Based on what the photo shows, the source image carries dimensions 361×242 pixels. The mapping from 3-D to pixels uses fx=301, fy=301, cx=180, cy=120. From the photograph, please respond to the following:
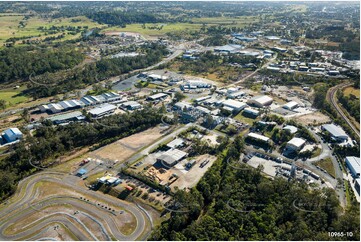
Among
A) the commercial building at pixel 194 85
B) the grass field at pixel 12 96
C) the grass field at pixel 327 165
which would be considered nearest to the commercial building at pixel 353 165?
the grass field at pixel 327 165

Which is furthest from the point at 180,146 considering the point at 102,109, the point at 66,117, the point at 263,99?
the point at 263,99

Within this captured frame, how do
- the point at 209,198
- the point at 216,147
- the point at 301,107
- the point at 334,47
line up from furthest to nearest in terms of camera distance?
the point at 334,47
the point at 301,107
the point at 216,147
the point at 209,198

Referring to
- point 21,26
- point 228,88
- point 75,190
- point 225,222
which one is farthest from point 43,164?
point 21,26

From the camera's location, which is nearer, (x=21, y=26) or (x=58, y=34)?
(x=58, y=34)

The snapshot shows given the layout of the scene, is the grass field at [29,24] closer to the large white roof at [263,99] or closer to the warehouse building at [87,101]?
the warehouse building at [87,101]

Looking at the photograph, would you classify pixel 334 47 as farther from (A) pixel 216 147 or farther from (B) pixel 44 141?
(B) pixel 44 141

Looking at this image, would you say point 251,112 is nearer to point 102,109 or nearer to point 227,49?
point 102,109
